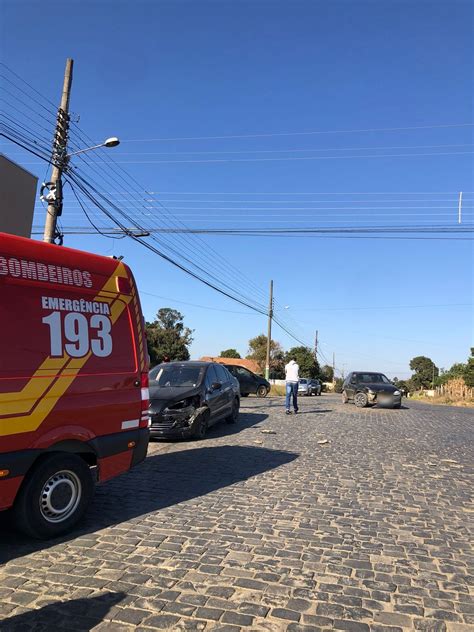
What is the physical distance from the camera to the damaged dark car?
374 inches

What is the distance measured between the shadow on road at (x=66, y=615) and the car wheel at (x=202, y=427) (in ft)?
21.1

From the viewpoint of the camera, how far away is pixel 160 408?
376 inches

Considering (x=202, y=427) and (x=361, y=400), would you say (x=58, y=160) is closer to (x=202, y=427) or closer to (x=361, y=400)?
(x=202, y=427)

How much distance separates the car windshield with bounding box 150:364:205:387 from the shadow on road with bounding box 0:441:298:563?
1.44 meters

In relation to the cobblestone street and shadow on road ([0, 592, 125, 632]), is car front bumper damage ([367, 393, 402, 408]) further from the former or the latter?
shadow on road ([0, 592, 125, 632])

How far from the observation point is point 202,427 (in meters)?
10.1

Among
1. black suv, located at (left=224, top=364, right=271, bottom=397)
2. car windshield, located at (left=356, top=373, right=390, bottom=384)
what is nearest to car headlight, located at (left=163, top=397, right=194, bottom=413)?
car windshield, located at (left=356, top=373, right=390, bottom=384)

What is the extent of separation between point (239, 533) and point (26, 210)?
11363mm

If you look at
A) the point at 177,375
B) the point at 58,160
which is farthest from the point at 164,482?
the point at 58,160

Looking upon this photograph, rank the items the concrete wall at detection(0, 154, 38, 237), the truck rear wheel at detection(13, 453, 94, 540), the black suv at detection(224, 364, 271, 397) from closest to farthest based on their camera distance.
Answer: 1. the truck rear wheel at detection(13, 453, 94, 540)
2. the concrete wall at detection(0, 154, 38, 237)
3. the black suv at detection(224, 364, 271, 397)

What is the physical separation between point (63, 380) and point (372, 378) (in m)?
17.2

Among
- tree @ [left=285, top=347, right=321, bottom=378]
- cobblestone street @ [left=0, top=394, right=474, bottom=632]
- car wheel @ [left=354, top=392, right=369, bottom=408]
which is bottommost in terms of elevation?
cobblestone street @ [left=0, top=394, right=474, bottom=632]

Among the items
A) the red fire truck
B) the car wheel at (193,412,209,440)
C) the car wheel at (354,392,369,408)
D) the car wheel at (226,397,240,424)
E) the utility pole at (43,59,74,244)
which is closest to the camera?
the red fire truck

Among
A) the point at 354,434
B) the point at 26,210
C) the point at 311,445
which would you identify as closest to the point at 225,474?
the point at 311,445
